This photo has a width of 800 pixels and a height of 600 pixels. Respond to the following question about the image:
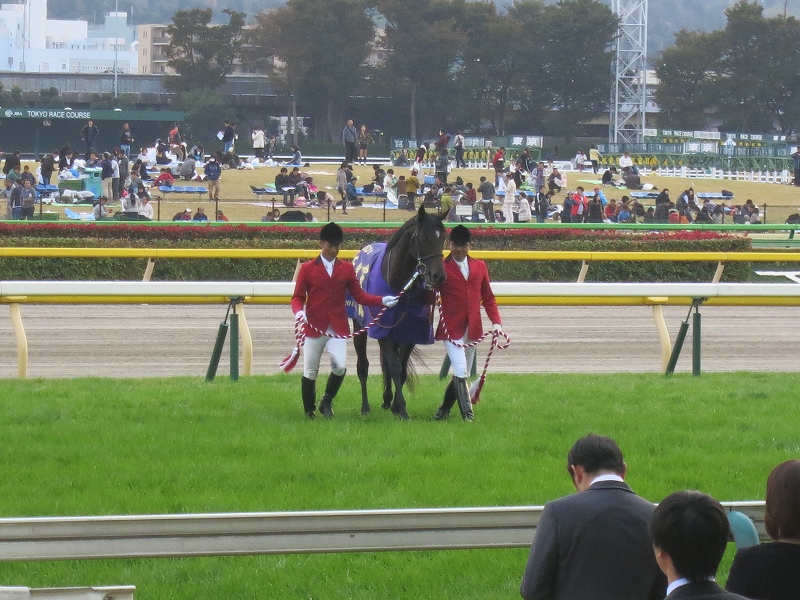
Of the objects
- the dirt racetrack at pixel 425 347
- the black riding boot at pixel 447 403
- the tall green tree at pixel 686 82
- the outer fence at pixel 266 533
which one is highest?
the tall green tree at pixel 686 82

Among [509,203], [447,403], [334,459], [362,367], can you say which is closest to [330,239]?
[362,367]

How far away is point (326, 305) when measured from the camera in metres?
6.99

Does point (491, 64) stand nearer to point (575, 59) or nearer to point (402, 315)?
point (575, 59)

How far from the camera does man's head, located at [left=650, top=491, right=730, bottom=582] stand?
2609 mm

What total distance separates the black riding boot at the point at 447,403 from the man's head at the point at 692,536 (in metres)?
4.41

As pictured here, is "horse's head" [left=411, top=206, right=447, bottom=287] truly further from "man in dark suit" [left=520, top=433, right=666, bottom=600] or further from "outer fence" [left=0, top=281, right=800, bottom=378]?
"man in dark suit" [left=520, top=433, right=666, bottom=600]

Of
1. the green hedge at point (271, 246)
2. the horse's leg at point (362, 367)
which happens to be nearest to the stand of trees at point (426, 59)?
the green hedge at point (271, 246)

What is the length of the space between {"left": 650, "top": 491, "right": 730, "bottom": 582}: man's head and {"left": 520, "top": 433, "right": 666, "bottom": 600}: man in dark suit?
17.7 inches

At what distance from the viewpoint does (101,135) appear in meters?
55.7

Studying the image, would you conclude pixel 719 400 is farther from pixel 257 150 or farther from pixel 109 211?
pixel 257 150

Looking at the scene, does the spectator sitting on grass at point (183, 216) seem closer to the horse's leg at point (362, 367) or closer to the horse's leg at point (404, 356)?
the horse's leg at point (362, 367)

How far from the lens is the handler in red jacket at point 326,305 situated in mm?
6984

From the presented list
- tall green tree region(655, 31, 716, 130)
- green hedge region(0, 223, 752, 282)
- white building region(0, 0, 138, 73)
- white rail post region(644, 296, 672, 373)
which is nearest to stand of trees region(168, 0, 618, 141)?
tall green tree region(655, 31, 716, 130)

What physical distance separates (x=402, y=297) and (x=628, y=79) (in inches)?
2445
